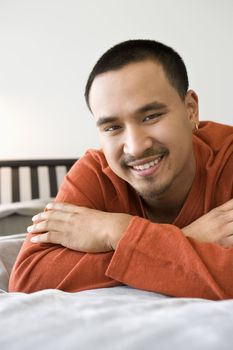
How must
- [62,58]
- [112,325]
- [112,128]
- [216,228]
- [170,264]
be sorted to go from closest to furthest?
[112,325] < [170,264] < [216,228] < [112,128] < [62,58]

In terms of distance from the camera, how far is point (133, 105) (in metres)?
0.84

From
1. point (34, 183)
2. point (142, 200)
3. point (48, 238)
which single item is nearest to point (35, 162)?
point (34, 183)

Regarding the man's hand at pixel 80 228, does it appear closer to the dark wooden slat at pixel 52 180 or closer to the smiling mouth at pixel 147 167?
the smiling mouth at pixel 147 167

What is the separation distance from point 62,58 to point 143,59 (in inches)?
68.1

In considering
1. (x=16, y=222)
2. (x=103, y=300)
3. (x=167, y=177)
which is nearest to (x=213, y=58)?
(x=16, y=222)

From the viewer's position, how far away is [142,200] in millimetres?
1023

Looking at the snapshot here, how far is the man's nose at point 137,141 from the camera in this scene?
2.78 ft

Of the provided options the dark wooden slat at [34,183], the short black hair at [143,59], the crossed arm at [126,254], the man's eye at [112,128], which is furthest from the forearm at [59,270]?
the dark wooden slat at [34,183]

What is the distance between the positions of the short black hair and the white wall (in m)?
1.54

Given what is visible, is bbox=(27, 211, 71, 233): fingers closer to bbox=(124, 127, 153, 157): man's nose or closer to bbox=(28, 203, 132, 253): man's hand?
bbox=(28, 203, 132, 253): man's hand

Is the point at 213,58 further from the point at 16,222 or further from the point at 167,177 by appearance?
Result: the point at 167,177

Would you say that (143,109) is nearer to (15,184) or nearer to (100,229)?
(100,229)

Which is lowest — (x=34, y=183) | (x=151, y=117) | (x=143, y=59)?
(x=34, y=183)

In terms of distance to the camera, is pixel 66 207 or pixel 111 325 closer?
pixel 111 325
